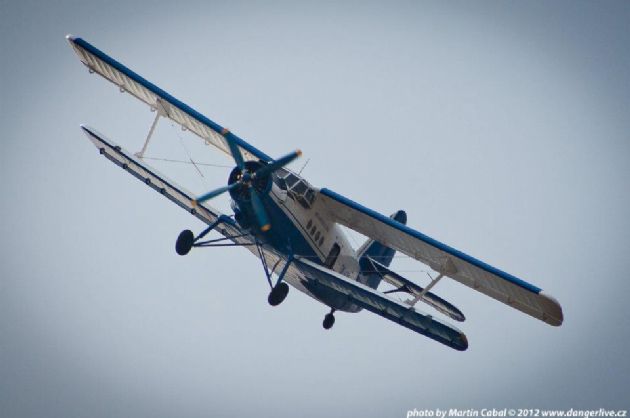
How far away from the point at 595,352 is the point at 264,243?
59.7 metres

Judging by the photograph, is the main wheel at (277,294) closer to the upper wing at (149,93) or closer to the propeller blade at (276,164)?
the propeller blade at (276,164)

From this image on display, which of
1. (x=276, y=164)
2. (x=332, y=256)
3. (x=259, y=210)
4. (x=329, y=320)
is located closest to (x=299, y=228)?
(x=259, y=210)

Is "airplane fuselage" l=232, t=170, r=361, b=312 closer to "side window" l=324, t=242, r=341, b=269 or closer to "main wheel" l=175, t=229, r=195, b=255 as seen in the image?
"side window" l=324, t=242, r=341, b=269

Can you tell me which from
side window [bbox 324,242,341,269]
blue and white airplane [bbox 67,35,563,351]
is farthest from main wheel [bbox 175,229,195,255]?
side window [bbox 324,242,341,269]

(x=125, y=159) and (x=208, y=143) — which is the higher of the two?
(x=208, y=143)

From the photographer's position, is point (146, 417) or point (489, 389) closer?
point (489, 389)

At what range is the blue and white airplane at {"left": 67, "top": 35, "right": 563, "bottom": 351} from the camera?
21.7 meters

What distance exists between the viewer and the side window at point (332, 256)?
24656 millimetres

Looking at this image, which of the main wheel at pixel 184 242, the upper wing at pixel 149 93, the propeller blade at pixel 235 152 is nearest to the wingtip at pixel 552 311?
the propeller blade at pixel 235 152

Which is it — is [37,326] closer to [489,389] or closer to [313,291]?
[489,389]

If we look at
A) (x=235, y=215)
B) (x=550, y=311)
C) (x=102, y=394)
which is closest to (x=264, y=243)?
(x=235, y=215)

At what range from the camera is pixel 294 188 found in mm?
23016

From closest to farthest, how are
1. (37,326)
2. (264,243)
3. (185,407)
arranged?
(264,243), (185,407), (37,326)

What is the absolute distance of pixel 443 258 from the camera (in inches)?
911
